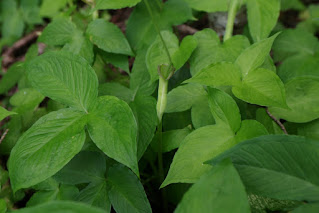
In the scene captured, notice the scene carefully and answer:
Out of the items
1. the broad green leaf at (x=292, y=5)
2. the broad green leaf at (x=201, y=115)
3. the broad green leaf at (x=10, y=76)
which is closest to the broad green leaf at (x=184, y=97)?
the broad green leaf at (x=201, y=115)

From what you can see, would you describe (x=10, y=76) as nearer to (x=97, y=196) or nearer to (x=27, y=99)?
(x=27, y=99)

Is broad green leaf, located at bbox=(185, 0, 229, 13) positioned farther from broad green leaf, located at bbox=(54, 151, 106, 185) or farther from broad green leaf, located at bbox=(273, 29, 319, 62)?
broad green leaf, located at bbox=(54, 151, 106, 185)

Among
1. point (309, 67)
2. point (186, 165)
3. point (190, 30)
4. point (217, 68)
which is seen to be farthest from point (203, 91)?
point (190, 30)

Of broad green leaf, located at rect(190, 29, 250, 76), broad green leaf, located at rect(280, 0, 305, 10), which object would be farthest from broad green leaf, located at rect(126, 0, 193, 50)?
broad green leaf, located at rect(280, 0, 305, 10)

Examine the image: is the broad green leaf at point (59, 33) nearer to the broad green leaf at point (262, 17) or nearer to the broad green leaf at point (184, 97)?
the broad green leaf at point (184, 97)

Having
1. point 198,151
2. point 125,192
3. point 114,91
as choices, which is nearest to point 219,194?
point 198,151

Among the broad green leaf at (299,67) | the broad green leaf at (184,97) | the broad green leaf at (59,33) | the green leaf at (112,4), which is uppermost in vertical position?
the green leaf at (112,4)
